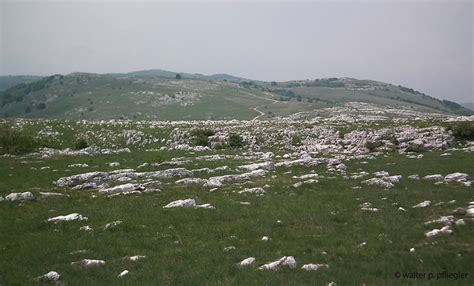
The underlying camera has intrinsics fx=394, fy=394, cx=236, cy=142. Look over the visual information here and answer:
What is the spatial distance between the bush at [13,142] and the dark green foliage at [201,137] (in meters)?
25.3

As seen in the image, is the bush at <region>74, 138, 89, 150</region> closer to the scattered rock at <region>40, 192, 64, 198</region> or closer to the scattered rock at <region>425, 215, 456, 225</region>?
the scattered rock at <region>40, 192, 64, 198</region>

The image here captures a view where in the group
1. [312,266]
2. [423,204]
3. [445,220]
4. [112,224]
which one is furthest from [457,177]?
[112,224]

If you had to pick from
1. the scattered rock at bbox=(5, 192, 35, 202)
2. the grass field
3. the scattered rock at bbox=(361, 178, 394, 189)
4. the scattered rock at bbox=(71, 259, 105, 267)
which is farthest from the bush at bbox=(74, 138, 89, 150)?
the scattered rock at bbox=(71, 259, 105, 267)

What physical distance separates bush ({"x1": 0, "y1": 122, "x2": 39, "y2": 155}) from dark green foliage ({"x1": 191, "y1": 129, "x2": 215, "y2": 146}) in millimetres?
25254

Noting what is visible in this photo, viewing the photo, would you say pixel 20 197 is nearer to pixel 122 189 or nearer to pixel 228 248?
pixel 122 189

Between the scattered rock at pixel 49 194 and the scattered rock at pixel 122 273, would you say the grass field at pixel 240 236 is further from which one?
the scattered rock at pixel 49 194

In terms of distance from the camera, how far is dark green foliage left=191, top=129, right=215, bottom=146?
6775 centimetres

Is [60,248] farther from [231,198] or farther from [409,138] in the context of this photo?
[409,138]

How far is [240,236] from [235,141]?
4519 centimetres

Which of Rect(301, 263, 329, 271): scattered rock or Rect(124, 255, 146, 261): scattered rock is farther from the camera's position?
Rect(124, 255, 146, 261): scattered rock

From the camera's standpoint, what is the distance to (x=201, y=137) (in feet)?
225

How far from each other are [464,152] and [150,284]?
41876 mm

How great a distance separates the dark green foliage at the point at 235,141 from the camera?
63884mm

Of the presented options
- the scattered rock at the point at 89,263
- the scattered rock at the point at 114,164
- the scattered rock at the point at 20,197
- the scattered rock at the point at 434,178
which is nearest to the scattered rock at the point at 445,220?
the scattered rock at the point at 434,178
